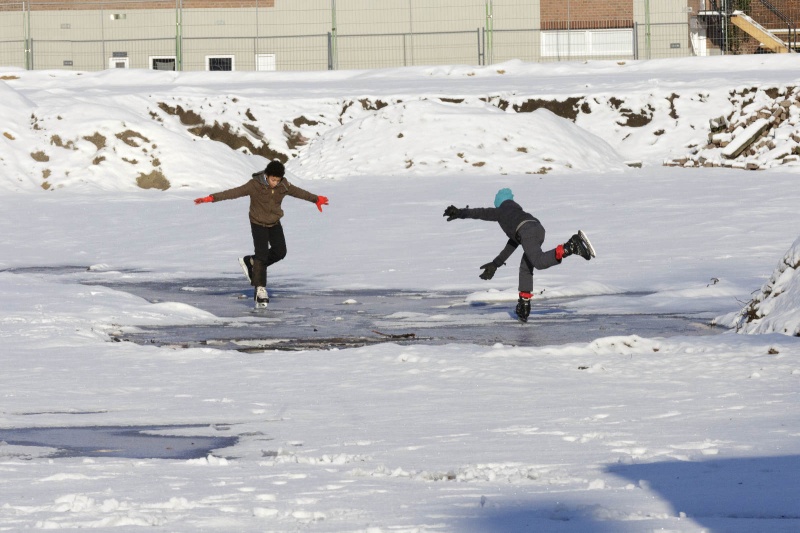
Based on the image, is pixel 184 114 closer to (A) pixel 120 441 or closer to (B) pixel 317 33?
(B) pixel 317 33

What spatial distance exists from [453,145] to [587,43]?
19.8 meters

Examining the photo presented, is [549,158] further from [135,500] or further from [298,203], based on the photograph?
[135,500]

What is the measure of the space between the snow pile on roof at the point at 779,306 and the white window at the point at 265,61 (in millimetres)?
37424

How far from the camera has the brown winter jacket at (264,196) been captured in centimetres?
1516

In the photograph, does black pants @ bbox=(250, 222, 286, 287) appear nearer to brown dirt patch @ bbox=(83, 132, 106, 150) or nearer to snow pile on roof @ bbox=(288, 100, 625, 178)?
snow pile on roof @ bbox=(288, 100, 625, 178)

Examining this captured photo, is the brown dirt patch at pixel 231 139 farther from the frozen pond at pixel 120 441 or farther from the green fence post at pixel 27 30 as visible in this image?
the frozen pond at pixel 120 441

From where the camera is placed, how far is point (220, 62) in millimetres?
48906

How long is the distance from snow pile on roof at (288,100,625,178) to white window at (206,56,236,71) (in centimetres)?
1663

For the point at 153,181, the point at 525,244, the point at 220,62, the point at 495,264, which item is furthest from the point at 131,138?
the point at 220,62

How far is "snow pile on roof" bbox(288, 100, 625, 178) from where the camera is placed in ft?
97.8

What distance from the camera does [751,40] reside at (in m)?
51.1

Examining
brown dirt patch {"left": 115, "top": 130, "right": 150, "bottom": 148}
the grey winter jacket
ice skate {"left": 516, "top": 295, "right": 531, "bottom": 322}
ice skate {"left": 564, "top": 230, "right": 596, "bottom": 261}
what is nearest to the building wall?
brown dirt patch {"left": 115, "top": 130, "right": 150, "bottom": 148}

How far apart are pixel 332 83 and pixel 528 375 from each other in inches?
1203

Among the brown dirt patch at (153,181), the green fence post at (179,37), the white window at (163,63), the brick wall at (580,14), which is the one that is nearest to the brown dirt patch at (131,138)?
the brown dirt patch at (153,181)
